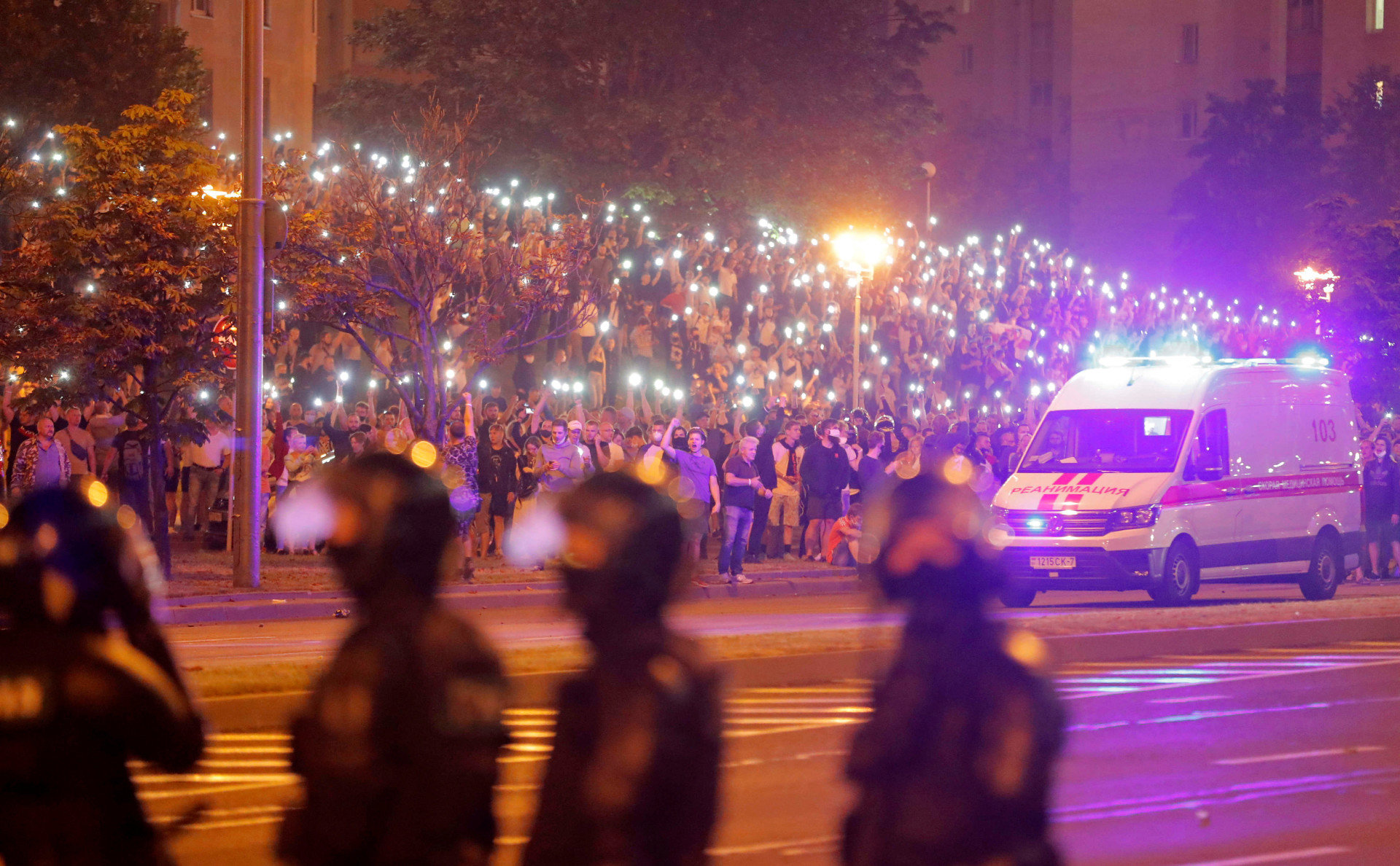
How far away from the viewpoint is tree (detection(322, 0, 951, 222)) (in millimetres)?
41125

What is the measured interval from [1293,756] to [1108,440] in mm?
9537

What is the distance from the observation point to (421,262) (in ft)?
81.8

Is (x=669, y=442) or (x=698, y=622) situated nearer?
(x=698, y=622)

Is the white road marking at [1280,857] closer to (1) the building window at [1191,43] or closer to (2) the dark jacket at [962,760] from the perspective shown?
(2) the dark jacket at [962,760]

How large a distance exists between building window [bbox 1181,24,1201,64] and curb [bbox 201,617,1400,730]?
70155 mm

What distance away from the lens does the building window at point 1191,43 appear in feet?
272

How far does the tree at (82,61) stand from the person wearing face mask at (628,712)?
3609 cm

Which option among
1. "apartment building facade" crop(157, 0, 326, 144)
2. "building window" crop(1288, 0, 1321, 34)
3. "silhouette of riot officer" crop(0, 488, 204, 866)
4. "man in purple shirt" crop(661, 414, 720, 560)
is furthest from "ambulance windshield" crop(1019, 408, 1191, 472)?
"building window" crop(1288, 0, 1321, 34)

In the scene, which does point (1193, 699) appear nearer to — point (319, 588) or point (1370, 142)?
point (319, 588)

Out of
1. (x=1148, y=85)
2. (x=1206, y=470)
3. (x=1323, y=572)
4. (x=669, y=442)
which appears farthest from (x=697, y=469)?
(x=1148, y=85)

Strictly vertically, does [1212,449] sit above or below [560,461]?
above

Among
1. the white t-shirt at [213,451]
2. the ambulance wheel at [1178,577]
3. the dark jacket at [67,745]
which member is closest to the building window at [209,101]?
the white t-shirt at [213,451]

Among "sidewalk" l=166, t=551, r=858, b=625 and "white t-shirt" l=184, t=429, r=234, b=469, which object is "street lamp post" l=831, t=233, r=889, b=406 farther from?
"white t-shirt" l=184, t=429, r=234, b=469

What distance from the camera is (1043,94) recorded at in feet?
303
